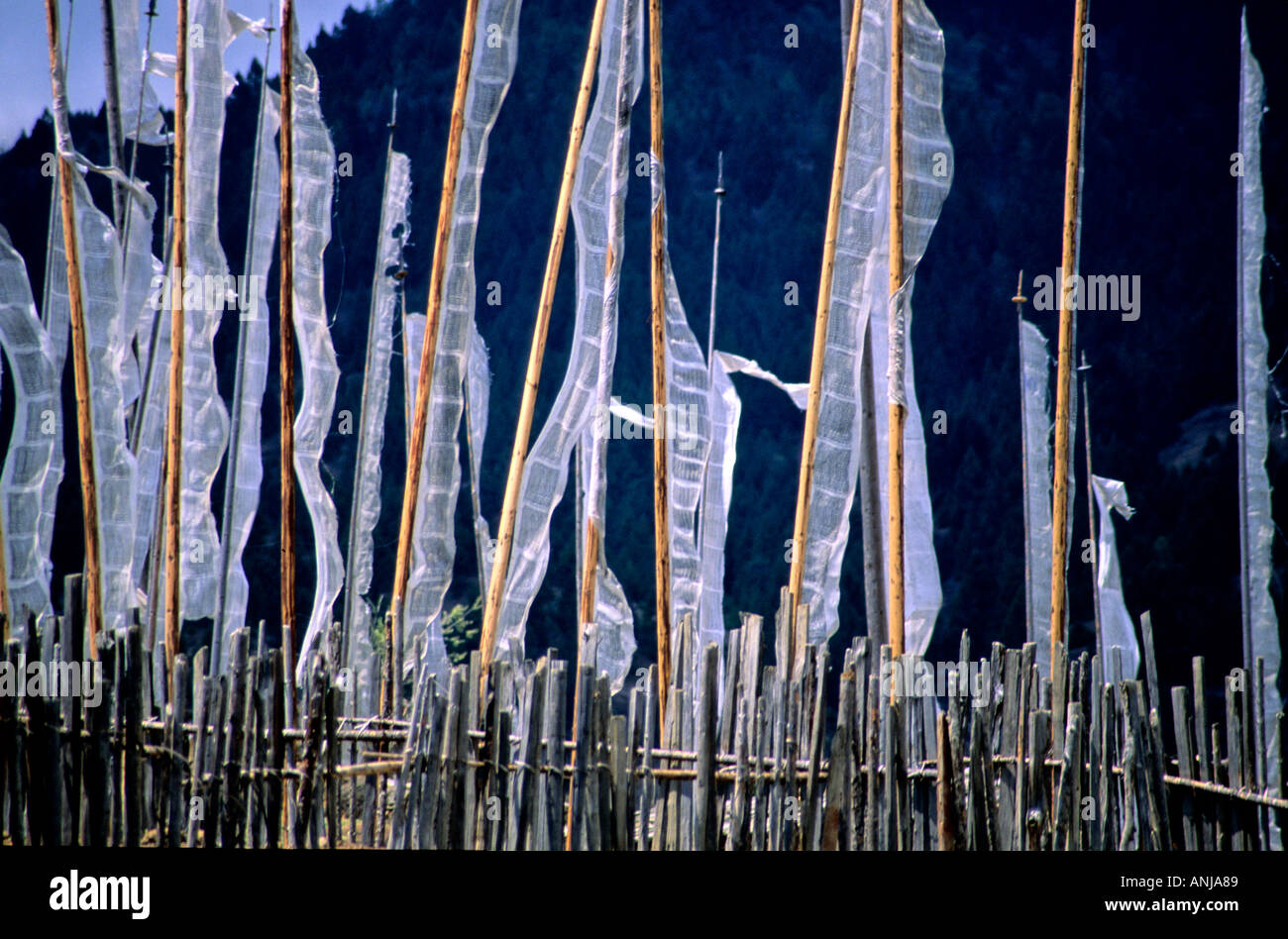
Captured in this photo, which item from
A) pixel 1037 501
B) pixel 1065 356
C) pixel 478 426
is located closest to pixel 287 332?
pixel 478 426

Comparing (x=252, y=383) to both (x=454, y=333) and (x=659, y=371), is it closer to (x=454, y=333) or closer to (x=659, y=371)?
(x=454, y=333)

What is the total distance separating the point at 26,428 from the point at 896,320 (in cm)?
285

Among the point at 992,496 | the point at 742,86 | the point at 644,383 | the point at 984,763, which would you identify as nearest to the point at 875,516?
the point at 984,763

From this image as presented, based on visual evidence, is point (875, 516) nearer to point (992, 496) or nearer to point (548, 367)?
point (992, 496)

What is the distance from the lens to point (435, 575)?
3936 mm

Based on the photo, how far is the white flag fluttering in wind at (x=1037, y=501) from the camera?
5.07 meters

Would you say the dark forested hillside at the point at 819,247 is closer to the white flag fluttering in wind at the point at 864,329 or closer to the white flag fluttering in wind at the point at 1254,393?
the white flag fluttering in wind at the point at 1254,393

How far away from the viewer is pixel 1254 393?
14.5 feet

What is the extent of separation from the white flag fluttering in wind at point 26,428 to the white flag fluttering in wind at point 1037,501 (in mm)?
3702

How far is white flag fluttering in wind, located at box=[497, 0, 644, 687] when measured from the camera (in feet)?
12.5

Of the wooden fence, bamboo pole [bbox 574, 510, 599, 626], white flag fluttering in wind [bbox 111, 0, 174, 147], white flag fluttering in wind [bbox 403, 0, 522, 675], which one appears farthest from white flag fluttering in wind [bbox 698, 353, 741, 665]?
white flag fluttering in wind [bbox 111, 0, 174, 147]

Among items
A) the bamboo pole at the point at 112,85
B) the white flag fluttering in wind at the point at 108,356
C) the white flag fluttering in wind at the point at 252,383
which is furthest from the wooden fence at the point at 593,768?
the bamboo pole at the point at 112,85

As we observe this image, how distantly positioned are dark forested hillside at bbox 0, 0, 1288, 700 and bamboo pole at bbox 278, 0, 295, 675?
5883 millimetres

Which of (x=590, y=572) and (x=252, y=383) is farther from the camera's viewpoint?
(x=252, y=383)
